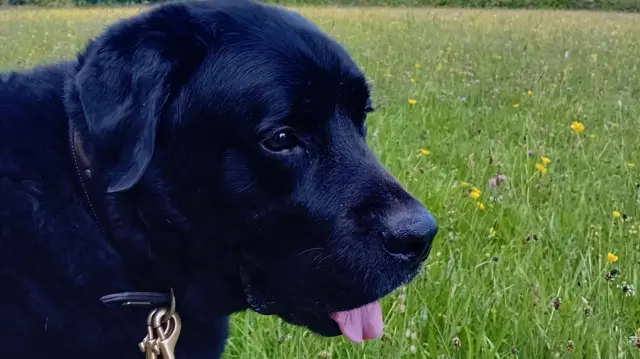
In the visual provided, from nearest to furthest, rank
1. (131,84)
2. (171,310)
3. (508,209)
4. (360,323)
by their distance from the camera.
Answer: (131,84)
(171,310)
(360,323)
(508,209)

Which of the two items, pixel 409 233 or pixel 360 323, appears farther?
pixel 360 323

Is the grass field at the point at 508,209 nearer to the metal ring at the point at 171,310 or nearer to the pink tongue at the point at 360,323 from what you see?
the pink tongue at the point at 360,323

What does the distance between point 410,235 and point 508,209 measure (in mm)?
1563

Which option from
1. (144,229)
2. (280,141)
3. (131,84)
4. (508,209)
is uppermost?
(131,84)

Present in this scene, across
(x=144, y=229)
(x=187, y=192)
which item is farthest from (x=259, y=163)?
(x=144, y=229)

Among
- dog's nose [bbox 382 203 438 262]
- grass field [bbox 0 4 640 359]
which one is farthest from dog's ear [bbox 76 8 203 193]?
grass field [bbox 0 4 640 359]

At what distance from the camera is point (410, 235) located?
1655 mm

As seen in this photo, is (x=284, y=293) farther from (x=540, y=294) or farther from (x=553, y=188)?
(x=553, y=188)

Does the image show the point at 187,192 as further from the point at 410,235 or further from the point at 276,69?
the point at 410,235

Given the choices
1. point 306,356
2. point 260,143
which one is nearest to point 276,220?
point 260,143

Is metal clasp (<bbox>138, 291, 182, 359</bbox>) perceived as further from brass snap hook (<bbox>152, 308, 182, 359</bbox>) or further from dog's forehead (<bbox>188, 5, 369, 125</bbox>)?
dog's forehead (<bbox>188, 5, 369, 125</bbox>)

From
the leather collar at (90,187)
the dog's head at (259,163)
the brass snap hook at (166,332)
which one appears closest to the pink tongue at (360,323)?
the dog's head at (259,163)

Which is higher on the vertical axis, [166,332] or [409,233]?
[409,233]

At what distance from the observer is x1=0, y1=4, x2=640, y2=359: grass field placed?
6.99ft
